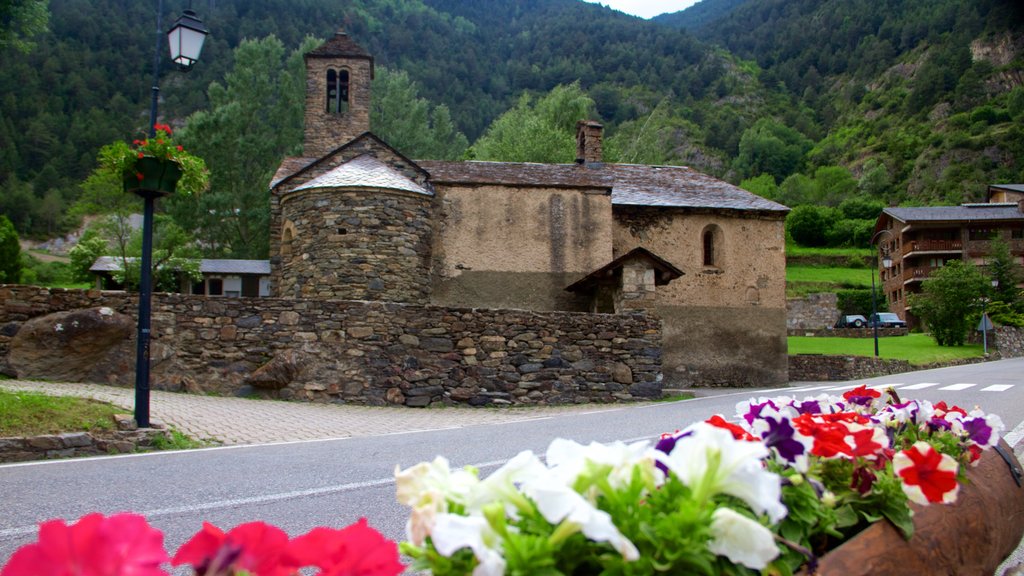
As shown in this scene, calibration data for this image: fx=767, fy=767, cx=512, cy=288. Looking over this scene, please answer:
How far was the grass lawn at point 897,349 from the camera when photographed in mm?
32812

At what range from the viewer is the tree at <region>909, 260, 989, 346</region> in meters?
36.9

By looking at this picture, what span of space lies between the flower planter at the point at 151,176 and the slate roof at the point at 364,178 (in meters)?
8.95

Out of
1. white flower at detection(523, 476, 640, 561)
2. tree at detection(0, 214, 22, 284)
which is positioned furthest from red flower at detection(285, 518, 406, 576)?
tree at detection(0, 214, 22, 284)

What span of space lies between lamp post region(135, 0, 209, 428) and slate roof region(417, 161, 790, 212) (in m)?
10.9

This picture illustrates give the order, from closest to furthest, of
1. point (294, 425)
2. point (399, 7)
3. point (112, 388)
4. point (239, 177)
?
point (294, 425) < point (112, 388) < point (239, 177) < point (399, 7)

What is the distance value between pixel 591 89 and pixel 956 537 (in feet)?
396

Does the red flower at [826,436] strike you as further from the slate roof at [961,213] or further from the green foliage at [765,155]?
the green foliage at [765,155]

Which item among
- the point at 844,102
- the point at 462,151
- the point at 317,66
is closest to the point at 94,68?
the point at 462,151

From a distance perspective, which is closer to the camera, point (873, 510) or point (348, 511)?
point (873, 510)

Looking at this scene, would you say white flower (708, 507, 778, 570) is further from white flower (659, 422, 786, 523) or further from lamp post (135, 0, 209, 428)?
lamp post (135, 0, 209, 428)

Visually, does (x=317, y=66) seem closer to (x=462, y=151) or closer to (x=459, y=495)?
(x=462, y=151)

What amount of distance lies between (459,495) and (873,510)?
141cm

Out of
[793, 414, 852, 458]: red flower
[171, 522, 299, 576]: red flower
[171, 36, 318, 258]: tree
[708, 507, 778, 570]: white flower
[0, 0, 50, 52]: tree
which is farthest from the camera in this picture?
[171, 36, 318, 258]: tree

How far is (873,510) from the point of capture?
7.59ft
